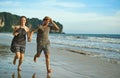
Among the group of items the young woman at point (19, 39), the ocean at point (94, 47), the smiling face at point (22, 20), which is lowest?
the ocean at point (94, 47)

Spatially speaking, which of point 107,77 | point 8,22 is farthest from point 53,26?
point 8,22

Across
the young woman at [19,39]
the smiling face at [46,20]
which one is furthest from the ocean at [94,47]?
the young woman at [19,39]

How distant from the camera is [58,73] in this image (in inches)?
355

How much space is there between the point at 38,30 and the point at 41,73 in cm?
139

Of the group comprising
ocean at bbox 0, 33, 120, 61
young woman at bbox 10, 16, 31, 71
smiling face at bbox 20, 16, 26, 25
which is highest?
smiling face at bbox 20, 16, 26, 25

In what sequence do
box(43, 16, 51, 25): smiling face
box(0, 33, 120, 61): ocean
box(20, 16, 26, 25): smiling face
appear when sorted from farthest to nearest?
box(0, 33, 120, 61): ocean
box(20, 16, 26, 25): smiling face
box(43, 16, 51, 25): smiling face

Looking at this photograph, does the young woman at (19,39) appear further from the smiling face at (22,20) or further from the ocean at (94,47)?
the ocean at (94,47)

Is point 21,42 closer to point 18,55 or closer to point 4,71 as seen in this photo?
point 18,55

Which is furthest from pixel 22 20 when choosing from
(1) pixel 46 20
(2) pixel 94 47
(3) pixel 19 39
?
(2) pixel 94 47

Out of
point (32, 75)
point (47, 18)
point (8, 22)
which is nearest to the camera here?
point (32, 75)

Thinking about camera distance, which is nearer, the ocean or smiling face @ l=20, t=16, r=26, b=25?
smiling face @ l=20, t=16, r=26, b=25

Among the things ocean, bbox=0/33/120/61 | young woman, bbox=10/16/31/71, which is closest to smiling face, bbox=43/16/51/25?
young woman, bbox=10/16/31/71

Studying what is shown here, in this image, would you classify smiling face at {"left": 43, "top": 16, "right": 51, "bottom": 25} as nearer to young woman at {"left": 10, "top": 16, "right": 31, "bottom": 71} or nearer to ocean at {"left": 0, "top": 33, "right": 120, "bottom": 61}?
young woman at {"left": 10, "top": 16, "right": 31, "bottom": 71}

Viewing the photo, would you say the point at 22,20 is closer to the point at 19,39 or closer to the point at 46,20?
the point at 19,39
